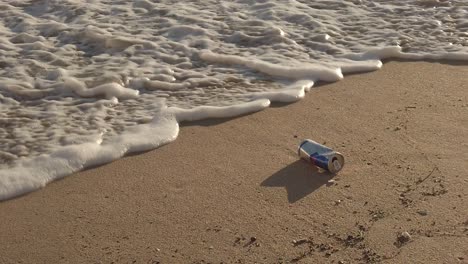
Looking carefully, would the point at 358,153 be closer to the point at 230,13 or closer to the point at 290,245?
the point at 290,245

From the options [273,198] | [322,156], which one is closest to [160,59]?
[322,156]

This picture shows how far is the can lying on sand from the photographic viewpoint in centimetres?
433

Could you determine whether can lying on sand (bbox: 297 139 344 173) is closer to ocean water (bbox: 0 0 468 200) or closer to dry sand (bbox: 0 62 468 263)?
dry sand (bbox: 0 62 468 263)

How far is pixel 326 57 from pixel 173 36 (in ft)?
4.45

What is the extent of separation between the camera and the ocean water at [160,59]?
488cm

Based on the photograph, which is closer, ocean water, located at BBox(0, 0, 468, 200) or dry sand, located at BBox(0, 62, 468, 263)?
dry sand, located at BBox(0, 62, 468, 263)

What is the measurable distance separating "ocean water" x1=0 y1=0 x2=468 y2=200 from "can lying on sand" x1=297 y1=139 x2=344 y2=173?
0.87m

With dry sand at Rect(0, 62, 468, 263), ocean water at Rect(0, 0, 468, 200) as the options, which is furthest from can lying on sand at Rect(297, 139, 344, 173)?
ocean water at Rect(0, 0, 468, 200)

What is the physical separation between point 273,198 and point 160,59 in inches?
94.6

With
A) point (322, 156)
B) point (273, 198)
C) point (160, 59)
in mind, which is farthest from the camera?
point (160, 59)

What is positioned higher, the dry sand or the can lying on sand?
the can lying on sand

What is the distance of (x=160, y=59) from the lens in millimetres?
6207

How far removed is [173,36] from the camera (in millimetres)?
6680

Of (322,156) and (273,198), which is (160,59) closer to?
(322,156)
